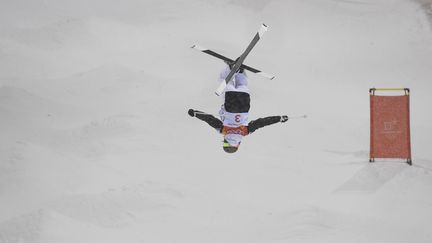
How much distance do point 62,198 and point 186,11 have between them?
1156 cm

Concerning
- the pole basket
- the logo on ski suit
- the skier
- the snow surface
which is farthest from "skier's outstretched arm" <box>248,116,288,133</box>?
the pole basket

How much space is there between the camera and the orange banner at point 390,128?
39.0 ft

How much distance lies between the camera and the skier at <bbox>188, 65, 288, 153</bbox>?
24.7ft

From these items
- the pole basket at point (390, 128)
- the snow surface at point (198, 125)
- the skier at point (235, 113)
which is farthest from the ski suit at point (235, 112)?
the pole basket at point (390, 128)

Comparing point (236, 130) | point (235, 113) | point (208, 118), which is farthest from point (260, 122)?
point (208, 118)

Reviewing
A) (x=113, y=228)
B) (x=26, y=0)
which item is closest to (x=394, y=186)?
(x=113, y=228)

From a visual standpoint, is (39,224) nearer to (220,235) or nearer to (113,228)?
(113,228)

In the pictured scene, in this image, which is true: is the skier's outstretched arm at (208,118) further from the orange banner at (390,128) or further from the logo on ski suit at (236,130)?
the orange banner at (390,128)

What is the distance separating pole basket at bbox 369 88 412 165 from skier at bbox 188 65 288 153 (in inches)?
172

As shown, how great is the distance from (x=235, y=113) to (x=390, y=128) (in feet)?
18.1

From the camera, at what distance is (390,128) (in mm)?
11969

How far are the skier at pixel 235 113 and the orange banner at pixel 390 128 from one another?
4.38 m

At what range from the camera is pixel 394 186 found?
11.1m

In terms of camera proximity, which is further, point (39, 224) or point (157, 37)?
point (157, 37)
